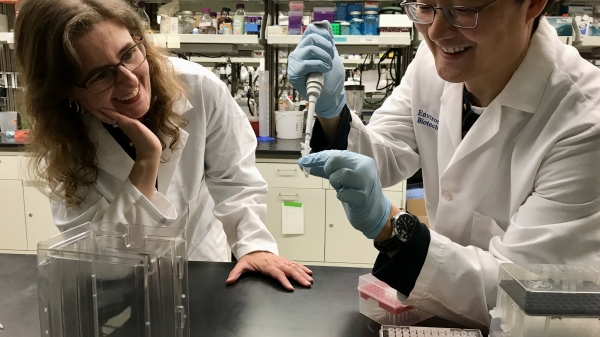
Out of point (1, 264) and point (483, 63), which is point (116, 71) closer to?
point (1, 264)

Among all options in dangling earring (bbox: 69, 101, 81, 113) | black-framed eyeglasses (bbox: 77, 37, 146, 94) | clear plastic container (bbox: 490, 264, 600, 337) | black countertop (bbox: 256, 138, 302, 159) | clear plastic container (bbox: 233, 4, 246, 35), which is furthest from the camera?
clear plastic container (bbox: 233, 4, 246, 35)

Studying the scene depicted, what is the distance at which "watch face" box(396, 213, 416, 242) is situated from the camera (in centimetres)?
90

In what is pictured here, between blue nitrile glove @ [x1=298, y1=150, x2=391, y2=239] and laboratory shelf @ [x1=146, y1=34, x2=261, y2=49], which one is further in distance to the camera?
laboratory shelf @ [x1=146, y1=34, x2=261, y2=49]

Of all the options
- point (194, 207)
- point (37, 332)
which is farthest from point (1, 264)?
point (194, 207)

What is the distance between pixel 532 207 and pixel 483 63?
0.32 meters

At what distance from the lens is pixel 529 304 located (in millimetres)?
640

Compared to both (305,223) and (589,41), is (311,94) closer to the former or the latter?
(305,223)

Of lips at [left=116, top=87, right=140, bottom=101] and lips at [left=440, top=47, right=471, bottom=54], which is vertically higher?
lips at [left=440, top=47, right=471, bottom=54]

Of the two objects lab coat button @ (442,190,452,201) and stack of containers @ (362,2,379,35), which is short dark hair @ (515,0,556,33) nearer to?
lab coat button @ (442,190,452,201)

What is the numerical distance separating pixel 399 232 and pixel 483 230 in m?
0.30

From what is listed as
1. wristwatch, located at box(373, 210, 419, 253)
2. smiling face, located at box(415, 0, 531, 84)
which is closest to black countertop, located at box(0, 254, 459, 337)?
wristwatch, located at box(373, 210, 419, 253)

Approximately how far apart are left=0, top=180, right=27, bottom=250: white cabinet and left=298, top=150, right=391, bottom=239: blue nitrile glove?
277cm

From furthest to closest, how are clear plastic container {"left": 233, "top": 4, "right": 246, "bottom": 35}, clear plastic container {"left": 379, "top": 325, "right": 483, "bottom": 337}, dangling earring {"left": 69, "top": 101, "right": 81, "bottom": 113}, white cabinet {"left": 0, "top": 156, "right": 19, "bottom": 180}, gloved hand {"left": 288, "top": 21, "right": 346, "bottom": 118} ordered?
clear plastic container {"left": 233, "top": 4, "right": 246, "bottom": 35} → white cabinet {"left": 0, "top": 156, "right": 19, "bottom": 180} → dangling earring {"left": 69, "top": 101, "right": 81, "bottom": 113} → gloved hand {"left": 288, "top": 21, "right": 346, "bottom": 118} → clear plastic container {"left": 379, "top": 325, "right": 483, "bottom": 337}

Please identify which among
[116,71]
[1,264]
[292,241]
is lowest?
[292,241]
